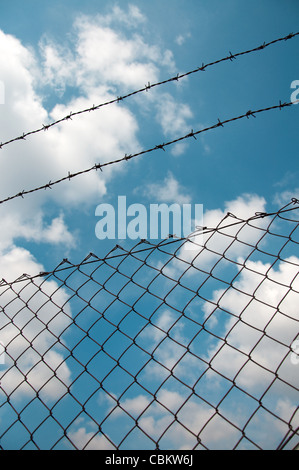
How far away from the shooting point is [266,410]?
141cm

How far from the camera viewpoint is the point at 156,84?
2.65 metres

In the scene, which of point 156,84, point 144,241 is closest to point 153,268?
point 144,241

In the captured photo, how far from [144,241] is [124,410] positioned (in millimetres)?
1005

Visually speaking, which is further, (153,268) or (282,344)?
(153,268)
